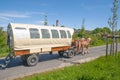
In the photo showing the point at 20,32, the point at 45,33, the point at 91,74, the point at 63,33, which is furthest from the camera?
the point at 63,33

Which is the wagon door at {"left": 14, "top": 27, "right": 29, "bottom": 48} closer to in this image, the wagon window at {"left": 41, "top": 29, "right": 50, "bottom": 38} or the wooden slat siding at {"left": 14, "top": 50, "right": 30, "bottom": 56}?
the wooden slat siding at {"left": 14, "top": 50, "right": 30, "bottom": 56}

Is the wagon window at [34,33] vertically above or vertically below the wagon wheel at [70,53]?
above

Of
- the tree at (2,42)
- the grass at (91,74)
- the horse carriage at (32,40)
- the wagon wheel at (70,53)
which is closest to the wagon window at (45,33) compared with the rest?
the horse carriage at (32,40)

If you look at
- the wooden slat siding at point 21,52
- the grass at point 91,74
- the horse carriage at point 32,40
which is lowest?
the grass at point 91,74

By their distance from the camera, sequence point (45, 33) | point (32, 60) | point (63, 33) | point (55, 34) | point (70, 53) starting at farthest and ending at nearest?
point (70, 53) < point (63, 33) < point (55, 34) < point (45, 33) < point (32, 60)

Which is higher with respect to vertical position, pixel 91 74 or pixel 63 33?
pixel 63 33

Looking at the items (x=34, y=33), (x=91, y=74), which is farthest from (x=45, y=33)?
(x=91, y=74)

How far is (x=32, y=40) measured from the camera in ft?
43.3

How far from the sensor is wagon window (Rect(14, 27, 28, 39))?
40.4ft

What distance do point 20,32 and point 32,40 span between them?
105cm

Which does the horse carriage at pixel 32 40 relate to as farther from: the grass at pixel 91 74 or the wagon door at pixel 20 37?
the grass at pixel 91 74

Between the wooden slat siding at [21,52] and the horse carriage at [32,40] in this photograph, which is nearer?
the horse carriage at [32,40]

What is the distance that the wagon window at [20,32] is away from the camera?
1233 cm

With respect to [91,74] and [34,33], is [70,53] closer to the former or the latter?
[34,33]
